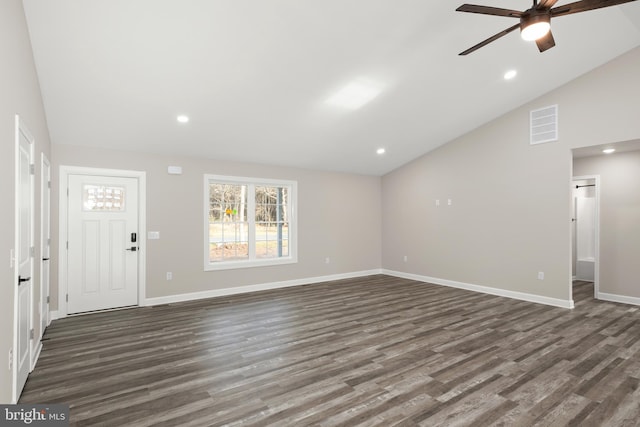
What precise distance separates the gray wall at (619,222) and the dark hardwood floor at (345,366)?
51 cm

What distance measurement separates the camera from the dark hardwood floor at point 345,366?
7.61ft

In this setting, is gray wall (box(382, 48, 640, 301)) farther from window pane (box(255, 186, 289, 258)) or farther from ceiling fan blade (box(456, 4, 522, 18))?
ceiling fan blade (box(456, 4, 522, 18))

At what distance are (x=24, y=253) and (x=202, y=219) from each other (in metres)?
3.05

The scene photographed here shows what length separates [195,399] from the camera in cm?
249

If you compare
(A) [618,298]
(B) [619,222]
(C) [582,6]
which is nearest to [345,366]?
(C) [582,6]

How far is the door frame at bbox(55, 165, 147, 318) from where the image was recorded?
4.60 meters

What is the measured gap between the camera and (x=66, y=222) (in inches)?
184

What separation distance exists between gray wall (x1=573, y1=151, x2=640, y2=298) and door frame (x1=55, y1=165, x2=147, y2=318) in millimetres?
Answer: 7607

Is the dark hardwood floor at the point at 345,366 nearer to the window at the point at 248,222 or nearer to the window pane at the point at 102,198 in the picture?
the window at the point at 248,222

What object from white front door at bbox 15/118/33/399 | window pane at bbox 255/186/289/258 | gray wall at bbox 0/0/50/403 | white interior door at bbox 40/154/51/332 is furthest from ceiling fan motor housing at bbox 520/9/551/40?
white interior door at bbox 40/154/51/332

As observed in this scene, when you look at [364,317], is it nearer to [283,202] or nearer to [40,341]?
[283,202]

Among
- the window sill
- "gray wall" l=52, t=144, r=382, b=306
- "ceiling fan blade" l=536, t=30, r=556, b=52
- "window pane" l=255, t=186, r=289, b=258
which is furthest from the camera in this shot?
"window pane" l=255, t=186, r=289, b=258

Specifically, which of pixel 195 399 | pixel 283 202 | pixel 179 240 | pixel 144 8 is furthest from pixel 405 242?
pixel 144 8

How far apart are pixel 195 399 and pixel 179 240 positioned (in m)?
3.43
